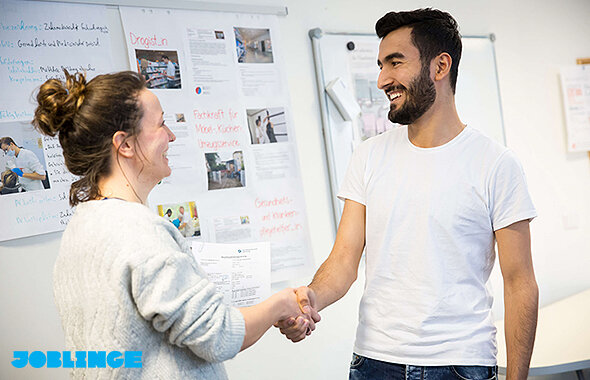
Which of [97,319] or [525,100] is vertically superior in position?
[525,100]

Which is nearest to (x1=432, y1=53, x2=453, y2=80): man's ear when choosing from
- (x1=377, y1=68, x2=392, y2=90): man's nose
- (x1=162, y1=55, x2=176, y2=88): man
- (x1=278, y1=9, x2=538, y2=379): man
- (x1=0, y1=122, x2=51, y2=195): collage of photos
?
(x1=278, y1=9, x2=538, y2=379): man

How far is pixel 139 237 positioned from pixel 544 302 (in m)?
2.99

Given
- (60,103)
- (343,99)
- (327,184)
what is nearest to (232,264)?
(60,103)

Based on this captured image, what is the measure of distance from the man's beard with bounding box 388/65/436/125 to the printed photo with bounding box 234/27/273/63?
0.98 m

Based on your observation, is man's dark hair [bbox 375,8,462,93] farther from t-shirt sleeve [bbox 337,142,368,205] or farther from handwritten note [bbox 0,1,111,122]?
handwritten note [bbox 0,1,111,122]

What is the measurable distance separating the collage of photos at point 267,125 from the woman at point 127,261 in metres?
1.25

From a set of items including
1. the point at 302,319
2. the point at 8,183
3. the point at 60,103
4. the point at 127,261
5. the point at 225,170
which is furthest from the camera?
the point at 225,170

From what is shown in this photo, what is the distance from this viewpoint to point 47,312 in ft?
6.66

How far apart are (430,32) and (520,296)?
0.77 meters

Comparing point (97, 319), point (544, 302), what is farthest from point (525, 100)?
point (97, 319)

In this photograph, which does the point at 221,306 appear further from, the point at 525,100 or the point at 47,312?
the point at 525,100

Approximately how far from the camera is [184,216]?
231 cm

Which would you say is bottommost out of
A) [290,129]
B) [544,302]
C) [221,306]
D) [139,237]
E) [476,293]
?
[544,302]

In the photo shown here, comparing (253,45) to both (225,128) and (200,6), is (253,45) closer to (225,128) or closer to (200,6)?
(200,6)
